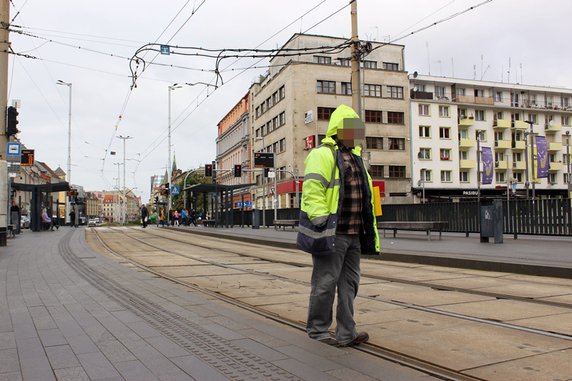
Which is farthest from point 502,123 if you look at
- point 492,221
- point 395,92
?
point 492,221

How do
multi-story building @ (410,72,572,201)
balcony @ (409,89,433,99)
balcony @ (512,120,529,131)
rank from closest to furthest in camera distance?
multi-story building @ (410,72,572,201) → balcony @ (409,89,433,99) → balcony @ (512,120,529,131)

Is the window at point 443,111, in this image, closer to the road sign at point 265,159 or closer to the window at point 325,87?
the window at point 325,87

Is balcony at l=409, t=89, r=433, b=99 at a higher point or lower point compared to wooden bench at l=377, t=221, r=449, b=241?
higher

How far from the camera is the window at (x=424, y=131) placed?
59.6m

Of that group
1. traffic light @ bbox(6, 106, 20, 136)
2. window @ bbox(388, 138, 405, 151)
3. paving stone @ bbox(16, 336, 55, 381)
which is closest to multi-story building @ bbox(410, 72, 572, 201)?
window @ bbox(388, 138, 405, 151)

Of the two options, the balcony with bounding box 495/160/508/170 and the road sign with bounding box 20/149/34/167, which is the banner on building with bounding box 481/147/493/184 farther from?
the road sign with bounding box 20/149/34/167

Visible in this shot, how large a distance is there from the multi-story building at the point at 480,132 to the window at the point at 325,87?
1075cm

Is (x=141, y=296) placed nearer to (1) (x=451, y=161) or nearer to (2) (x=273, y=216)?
(2) (x=273, y=216)

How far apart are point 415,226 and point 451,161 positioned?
4637 cm

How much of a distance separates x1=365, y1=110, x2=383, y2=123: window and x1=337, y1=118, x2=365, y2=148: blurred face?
51487 mm

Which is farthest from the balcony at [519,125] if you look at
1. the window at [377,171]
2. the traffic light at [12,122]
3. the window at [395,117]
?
the traffic light at [12,122]

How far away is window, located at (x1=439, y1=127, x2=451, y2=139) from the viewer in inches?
2394

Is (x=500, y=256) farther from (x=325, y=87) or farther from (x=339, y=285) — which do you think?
(x=325, y=87)

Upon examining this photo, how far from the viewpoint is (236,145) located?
7775cm
